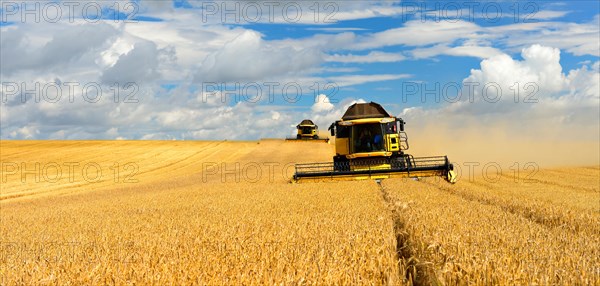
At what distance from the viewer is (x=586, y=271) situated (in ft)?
16.9

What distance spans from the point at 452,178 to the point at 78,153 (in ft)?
136

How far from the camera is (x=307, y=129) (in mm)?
51500

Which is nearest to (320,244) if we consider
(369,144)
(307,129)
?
(369,144)

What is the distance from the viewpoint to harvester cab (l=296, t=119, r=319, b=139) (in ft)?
169

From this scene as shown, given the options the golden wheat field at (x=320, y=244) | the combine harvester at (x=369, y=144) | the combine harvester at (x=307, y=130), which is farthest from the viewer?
the combine harvester at (x=307, y=130)

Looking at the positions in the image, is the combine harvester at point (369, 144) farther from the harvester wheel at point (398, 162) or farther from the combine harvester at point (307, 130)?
the combine harvester at point (307, 130)

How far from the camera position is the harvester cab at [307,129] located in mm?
51469

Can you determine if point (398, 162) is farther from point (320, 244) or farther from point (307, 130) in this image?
point (307, 130)

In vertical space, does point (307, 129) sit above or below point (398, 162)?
above

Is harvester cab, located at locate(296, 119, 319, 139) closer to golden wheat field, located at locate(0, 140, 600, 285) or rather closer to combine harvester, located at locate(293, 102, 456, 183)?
combine harvester, located at locate(293, 102, 456, 183)

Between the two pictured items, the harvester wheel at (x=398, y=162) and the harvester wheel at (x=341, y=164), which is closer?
the harvester wheel at (x=398, y=162)

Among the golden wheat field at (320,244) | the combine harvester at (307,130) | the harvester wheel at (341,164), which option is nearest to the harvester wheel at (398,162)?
the harvester wheel at (341,164)

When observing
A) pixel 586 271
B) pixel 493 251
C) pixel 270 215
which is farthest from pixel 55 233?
pixel 586 271

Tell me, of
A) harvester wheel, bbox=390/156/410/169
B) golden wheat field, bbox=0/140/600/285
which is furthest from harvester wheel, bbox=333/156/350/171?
golden wheat field, bbox=0/140/600/285
